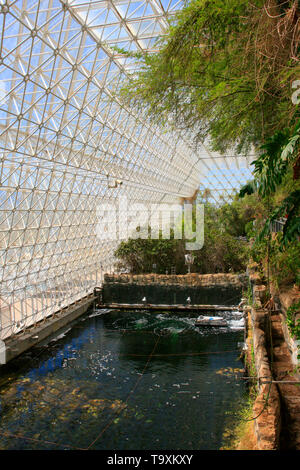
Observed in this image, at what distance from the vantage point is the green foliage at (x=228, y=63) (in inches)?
231

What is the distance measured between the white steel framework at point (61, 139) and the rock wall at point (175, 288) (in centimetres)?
184

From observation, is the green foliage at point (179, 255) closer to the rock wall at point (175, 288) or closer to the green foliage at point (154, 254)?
the green foliage at point (154, 254)

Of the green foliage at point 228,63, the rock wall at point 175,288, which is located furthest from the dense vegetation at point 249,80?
the rock wall at point 175,288

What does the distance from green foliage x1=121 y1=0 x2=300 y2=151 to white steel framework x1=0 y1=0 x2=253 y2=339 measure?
1.32 m

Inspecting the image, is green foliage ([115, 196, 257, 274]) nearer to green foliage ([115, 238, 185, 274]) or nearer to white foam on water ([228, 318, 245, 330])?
green foliage ([115, 238, 185, 274])

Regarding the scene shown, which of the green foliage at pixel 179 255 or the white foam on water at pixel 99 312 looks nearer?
the white foam on water at pixel 99 312

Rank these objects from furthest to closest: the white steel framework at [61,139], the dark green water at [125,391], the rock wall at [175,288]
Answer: the rock wall at [175,288] → the white steel framework at [61,139] → the dark green water at [125,391]

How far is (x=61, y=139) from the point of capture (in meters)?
19.3

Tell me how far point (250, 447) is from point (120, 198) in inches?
1062

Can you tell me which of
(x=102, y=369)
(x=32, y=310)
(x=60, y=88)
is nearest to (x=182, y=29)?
(x=60, y=88)

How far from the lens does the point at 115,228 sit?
32.6 meters

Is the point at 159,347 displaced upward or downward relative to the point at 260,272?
downward

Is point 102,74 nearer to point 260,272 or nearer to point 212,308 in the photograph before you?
point 260,272

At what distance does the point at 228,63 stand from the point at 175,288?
1859 centimetres
